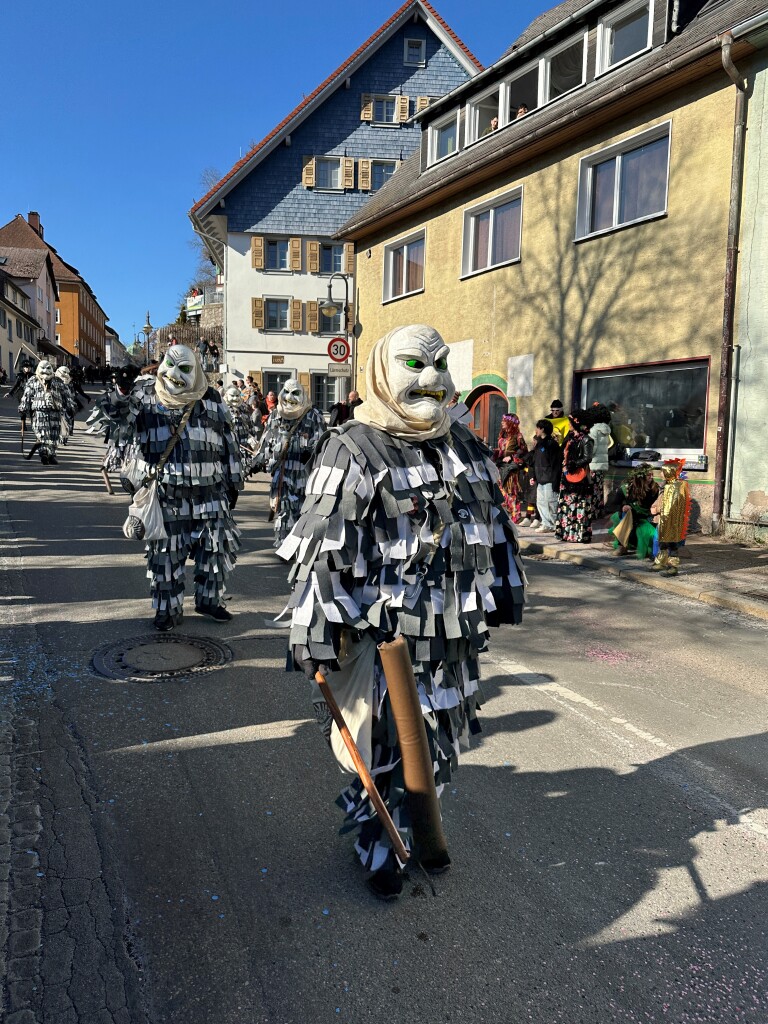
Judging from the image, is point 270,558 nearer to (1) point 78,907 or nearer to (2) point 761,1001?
(1) point 78,907

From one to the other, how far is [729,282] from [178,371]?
852 cm

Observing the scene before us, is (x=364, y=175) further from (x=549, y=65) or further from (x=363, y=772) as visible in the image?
(x=363, y=772)

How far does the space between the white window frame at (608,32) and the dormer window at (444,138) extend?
448 centimetres

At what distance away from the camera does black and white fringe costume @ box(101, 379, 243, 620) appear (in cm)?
567

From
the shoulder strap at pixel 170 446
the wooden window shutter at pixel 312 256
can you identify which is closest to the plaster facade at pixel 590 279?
the shoulder strap at pixel 170 446

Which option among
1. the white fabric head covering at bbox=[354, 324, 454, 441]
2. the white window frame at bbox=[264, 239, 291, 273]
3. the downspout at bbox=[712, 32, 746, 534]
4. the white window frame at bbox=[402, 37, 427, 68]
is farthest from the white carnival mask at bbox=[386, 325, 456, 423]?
the white window frame at bbox=[402, 37, 427, 68]

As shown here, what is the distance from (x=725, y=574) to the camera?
337 inches

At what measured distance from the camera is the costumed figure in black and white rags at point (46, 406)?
56.6ft

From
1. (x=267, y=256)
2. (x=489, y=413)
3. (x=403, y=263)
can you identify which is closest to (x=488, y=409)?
(x=489, y=413)

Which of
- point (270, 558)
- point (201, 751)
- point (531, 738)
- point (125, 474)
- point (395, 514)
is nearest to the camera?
point (395, 514)

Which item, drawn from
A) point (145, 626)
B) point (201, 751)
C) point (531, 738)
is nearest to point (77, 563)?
point (145, 626)

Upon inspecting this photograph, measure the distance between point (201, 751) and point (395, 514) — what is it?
6.63 ft

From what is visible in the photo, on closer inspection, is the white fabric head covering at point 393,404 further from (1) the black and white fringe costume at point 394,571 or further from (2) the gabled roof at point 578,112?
(2) the gabled roof at point 578,112

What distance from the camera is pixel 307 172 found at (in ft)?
98.3
